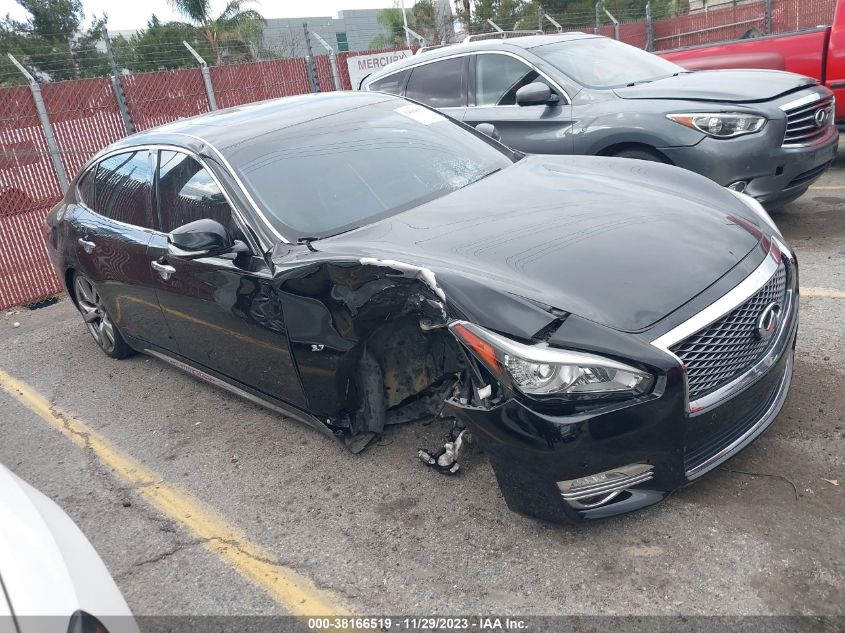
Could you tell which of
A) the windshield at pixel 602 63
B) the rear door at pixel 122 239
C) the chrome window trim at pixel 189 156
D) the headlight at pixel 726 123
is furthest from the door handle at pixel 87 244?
the headlight at pixel 726 123

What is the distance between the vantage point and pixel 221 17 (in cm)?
3419

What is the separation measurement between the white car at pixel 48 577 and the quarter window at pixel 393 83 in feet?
19.7

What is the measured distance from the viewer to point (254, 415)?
425 cm

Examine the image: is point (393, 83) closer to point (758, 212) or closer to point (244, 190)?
point (244, 190)

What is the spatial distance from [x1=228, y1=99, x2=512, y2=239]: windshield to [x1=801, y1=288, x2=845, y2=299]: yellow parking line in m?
2.07

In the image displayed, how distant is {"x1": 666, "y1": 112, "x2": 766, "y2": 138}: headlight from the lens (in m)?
5.24

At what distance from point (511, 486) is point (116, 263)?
312 cm

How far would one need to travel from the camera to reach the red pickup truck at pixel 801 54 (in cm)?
734

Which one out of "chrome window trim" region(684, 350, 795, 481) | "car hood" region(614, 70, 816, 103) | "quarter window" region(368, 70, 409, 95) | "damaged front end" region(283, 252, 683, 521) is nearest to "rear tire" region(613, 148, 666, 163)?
"car hood" region(614, 70, 816, 103)

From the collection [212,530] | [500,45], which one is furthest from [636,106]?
[212,530]

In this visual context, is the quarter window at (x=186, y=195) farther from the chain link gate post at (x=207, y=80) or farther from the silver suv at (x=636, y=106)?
the chain link gate post at (x=207, y=80)

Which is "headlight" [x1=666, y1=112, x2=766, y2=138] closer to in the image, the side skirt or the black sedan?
the black sedan

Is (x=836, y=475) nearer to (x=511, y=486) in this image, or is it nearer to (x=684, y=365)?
(x=684, y=365)

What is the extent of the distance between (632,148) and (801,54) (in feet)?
10.9
